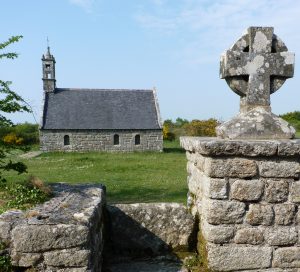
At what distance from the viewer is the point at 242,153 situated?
A: 10.6ft

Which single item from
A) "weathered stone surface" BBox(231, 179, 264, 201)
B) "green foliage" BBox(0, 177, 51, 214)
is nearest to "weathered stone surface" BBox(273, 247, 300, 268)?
"weathered stone surface" BBox(231, 179, 264, 201)

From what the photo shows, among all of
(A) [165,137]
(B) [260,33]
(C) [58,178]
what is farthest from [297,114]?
(B) [260,33]

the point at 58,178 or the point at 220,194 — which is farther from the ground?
the point at 220,194

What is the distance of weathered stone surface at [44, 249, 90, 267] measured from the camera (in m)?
2.64

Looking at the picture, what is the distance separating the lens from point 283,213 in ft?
11.0

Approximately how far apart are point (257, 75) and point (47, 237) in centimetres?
253

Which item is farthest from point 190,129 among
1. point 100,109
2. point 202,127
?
point 100,109

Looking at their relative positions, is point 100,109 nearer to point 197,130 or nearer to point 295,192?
point 197,130

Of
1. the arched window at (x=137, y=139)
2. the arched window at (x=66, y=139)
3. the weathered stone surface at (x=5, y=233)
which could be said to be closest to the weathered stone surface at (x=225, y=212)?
the weathered stone surface at (x=5, y=233)

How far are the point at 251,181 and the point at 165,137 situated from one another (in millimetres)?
36598

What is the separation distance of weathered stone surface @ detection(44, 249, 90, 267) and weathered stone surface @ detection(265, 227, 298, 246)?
1.77 meters

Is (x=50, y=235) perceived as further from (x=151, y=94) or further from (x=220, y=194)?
(x=151, y=94)

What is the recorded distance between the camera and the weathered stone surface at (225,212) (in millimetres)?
3260

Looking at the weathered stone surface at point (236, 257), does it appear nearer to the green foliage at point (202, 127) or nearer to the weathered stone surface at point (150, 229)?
the weathered stone surface at point (150, 229)
